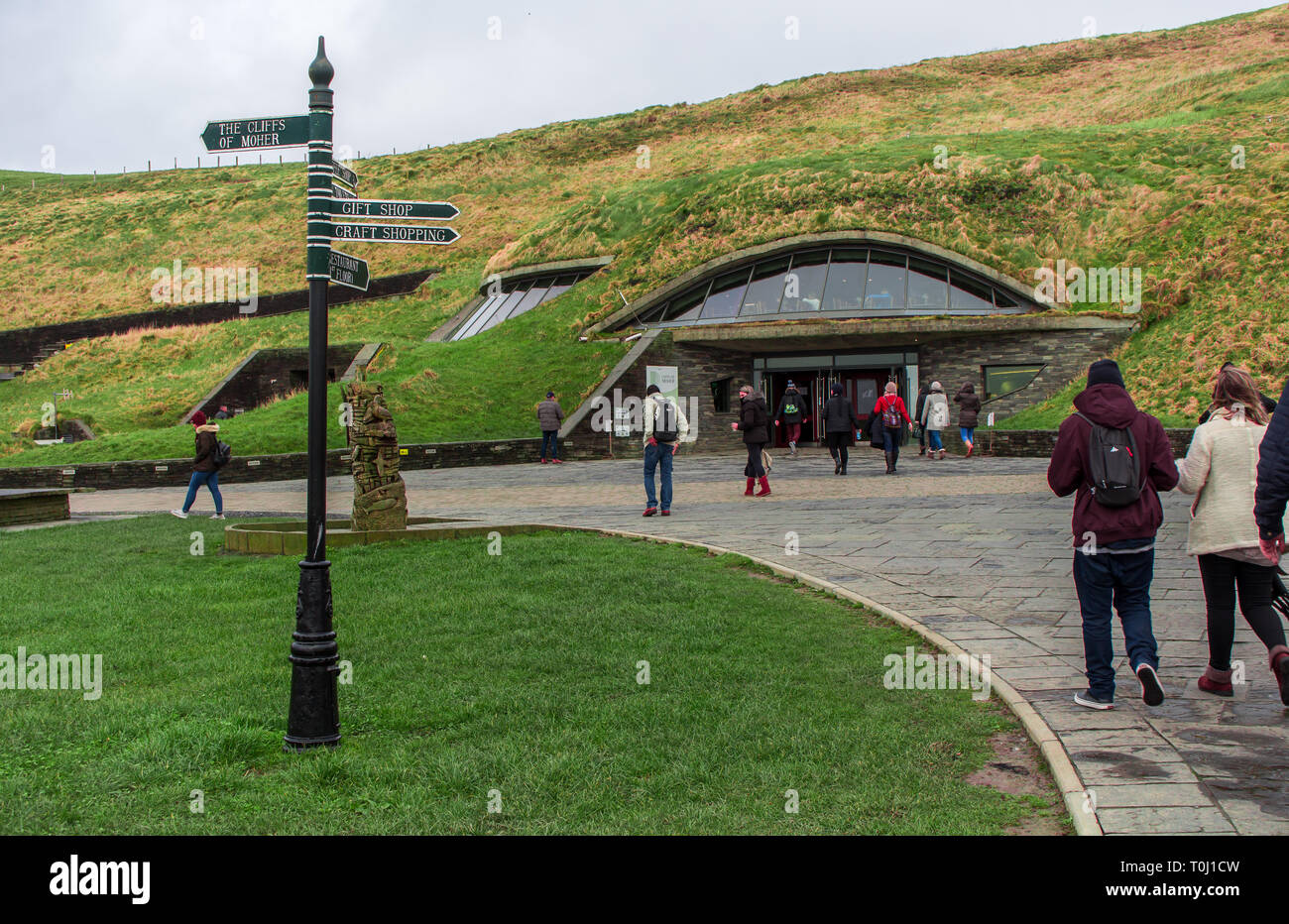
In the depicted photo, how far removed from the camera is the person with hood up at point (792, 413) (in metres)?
26.6

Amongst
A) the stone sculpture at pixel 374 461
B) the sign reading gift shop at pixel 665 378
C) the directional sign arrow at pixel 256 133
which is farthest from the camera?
the sign reading gift shop at pixel 665 378

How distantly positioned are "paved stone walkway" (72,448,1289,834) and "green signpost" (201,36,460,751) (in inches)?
139

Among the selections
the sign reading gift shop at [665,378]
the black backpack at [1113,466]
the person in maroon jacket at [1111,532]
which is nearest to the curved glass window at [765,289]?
the sign reading gift shop at [665,378]

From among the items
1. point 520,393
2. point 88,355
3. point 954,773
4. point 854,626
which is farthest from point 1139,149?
point 88,355

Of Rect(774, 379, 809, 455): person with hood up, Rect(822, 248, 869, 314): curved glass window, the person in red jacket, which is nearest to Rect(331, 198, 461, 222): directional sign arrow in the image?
the person in red jacket

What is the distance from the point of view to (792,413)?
27.1 m

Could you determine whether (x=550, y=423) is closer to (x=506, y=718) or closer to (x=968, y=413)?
(x=968, y=413)

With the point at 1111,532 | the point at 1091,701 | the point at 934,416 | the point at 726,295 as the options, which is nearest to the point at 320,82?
the point at 1111,532

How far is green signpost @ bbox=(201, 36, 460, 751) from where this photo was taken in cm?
503

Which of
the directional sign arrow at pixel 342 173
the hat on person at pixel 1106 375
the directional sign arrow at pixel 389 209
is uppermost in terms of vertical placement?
the directional sign arrow at pixel 342 173

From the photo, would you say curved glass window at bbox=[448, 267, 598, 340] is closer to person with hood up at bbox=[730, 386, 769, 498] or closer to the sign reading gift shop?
the sign reading gift shop

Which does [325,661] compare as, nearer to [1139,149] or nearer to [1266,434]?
[1266,434]

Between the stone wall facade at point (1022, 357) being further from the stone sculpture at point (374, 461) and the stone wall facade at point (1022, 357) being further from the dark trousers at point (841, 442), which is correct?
the stone sculpture at point (374, 461)

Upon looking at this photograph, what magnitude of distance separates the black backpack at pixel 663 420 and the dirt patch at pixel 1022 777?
9.08 metres
